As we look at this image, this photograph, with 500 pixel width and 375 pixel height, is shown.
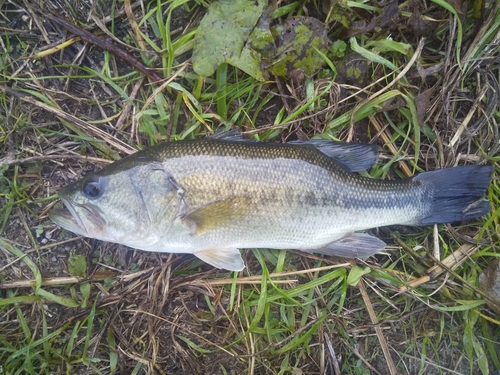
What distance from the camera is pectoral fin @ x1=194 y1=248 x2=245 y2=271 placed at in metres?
2.94

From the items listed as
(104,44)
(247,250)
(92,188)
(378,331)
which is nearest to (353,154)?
(247,250)

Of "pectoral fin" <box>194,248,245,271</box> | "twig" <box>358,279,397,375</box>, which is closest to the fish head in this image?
"pectoral fin" <box>194,248,245,271</box>

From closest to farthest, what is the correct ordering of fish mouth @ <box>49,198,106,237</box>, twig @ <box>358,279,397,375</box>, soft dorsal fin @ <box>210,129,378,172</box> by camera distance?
fish mouth @ <box>49,198,106,237</box> → soft dorsal fin @ <box>210,129,378,172</box> → twig @ <box>358,279,397,375</box>

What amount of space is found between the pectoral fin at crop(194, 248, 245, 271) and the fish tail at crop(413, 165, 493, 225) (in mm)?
1505

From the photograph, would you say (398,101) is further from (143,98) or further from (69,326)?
(69,326)

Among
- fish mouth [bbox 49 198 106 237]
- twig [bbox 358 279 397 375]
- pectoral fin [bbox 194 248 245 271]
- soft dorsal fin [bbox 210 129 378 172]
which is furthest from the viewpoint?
twig [bbox 358 279 397 375]

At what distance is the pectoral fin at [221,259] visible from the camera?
2938 millimetres

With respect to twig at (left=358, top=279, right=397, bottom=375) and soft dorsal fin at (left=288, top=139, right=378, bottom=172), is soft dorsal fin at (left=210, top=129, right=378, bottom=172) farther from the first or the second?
twig at (left=358, top=279, right=397, bottom=375)

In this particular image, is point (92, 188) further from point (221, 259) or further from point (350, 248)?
point (350, 248)

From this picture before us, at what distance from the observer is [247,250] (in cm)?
325

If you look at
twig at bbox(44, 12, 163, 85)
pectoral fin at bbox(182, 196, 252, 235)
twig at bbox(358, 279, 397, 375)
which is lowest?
twig at bbox(358, 279, 397, 375)

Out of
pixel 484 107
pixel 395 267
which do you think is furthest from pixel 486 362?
pixel 484 107

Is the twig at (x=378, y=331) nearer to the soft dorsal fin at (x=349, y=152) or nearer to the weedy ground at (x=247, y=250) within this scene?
the weedy ground at (x=247, y=250)

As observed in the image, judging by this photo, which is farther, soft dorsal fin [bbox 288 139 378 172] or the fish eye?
soft dorsal fin [bbox 288 139 378 172]
